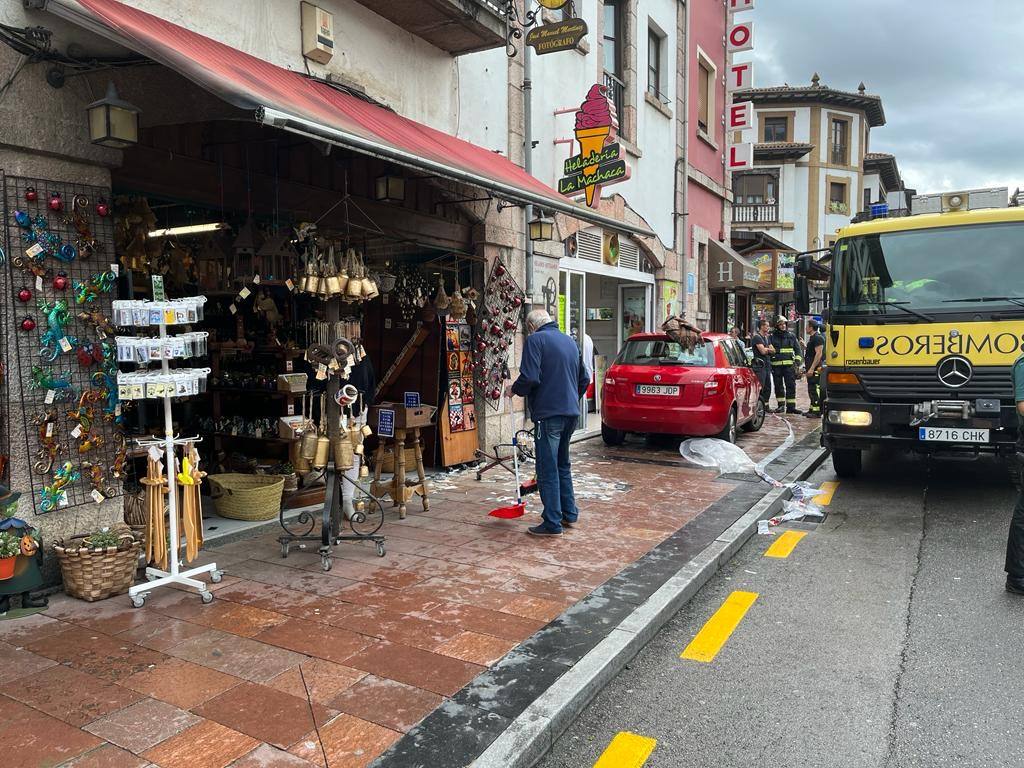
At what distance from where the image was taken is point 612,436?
35.6 ft

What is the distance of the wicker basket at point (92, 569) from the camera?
459cm

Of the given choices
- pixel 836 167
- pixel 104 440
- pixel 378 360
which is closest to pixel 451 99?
pixel 378 360

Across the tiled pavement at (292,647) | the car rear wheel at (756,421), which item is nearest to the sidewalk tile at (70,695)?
the tiled pavement at (292,647)

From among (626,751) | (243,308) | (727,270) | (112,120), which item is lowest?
(626,751)

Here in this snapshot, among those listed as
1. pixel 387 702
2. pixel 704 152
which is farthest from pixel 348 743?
pixel 704 152

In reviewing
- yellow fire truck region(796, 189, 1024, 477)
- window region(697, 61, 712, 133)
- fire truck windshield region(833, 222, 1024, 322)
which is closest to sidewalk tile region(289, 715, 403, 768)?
yellow fire truck region(796, 189, 1024, 477)

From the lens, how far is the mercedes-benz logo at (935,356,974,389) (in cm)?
691

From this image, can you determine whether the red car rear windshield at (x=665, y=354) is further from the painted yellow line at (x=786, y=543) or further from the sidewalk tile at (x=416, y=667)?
the sidewalk tile at (x=416, y=667)

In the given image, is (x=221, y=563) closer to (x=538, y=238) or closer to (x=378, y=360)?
(x=378, y=360)

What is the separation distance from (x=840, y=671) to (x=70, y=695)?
3772 mm

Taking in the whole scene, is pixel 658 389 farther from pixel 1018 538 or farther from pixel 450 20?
pixel 1018 538

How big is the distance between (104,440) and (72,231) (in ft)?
4.56

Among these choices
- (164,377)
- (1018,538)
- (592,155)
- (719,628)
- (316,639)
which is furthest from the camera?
(592,155)

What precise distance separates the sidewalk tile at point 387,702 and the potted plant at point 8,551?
228cm
